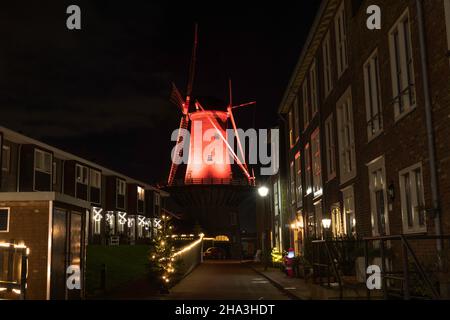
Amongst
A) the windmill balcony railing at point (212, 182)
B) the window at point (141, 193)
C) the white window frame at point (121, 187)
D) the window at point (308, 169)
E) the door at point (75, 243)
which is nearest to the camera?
the door at point (75, 243)

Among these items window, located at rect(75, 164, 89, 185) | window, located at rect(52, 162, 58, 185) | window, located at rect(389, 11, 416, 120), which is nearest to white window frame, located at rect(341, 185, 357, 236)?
window, located at rect(389, 11, 416, 120)

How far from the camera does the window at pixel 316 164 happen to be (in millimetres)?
26766

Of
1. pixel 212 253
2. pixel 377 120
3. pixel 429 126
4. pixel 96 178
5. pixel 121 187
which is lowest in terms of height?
pixel 212 253

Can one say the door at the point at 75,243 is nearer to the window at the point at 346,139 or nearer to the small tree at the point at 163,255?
the small tree at the point at 163,255

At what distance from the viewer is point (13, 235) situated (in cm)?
1450

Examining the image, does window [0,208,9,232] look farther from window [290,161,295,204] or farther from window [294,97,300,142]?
window [290,161,295,204]

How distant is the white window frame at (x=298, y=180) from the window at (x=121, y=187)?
885 inches

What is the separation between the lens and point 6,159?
33.6m

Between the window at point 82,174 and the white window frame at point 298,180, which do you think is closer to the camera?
the white window frame at point 298,180

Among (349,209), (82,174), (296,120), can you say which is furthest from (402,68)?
(82,174)

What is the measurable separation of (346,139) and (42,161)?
22.5 m

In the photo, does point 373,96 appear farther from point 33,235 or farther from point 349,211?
point 33,235

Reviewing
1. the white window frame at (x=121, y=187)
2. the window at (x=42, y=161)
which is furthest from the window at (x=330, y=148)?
the white window frame at (x=121, y=187)

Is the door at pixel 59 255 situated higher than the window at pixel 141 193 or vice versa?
the window at pixel 141 193
